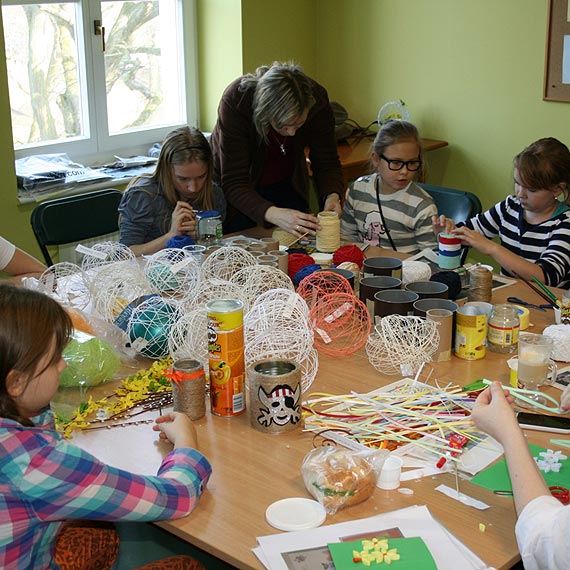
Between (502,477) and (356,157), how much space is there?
115 inches

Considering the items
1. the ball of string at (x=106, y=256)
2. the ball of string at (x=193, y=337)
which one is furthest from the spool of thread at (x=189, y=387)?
the ball of string at (x=106, y=256)

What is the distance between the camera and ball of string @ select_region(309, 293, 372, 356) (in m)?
2.07

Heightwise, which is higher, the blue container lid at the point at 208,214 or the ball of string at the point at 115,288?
the blue container lid at the point at 208,214

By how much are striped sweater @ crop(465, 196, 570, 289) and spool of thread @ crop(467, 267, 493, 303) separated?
395 mm

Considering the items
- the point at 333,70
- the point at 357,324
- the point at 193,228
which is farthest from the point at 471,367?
the point at 333,70

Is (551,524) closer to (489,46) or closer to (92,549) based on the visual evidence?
(92,549)

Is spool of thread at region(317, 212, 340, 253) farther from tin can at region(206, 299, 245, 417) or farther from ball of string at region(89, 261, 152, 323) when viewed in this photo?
tin can at region(206, 299, 245, 417)

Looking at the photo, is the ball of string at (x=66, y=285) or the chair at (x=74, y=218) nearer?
the ball of string at (x=66, y=285)

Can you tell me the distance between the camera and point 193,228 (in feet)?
9.34

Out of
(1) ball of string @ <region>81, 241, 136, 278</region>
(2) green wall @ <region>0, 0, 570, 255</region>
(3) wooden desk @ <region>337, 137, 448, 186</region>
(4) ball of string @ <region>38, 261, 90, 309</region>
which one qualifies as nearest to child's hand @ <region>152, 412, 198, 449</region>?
(4) ball of string @ <region>38, 261, 90, 309</region>

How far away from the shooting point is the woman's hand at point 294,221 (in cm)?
286

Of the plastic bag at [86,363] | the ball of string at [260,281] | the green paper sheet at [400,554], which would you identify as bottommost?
the green paper sheet at [400,554]

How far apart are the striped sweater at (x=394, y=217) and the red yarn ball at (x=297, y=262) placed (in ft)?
2.09

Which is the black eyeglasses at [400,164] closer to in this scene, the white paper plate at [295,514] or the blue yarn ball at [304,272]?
the blue yarn ball at [304,272]
